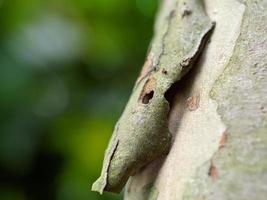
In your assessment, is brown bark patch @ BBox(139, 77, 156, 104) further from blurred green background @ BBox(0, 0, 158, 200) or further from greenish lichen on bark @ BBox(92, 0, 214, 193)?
blurred green background @ BBox(0, 0, 158, 200)

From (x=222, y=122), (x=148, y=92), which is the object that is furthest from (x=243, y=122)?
(x=148, y=92)

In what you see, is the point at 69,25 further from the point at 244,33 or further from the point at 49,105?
the point at 244,33

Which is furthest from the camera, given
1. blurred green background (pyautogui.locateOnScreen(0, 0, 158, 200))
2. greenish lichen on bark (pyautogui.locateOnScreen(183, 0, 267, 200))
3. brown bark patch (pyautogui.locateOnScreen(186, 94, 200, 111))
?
blurred green background (pyautogui.locateOnScreen(0, 0, 158, 200))

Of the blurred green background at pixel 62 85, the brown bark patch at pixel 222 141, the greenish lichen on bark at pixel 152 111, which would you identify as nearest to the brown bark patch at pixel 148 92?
the greenish lichen on bark at pixel 152 111

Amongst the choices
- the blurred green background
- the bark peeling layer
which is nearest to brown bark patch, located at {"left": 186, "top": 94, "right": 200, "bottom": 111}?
the bark peeling layer

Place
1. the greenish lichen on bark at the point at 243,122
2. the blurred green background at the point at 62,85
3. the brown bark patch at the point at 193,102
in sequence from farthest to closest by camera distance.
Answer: the blurred green background at the point at 62,85
the brown bark patch at the point at 193,102
the greenish lichen on bark at the point at 243,122

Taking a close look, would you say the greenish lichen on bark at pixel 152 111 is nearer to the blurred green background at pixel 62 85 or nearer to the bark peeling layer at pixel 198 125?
the bark peeling layer at pixel 198 125
